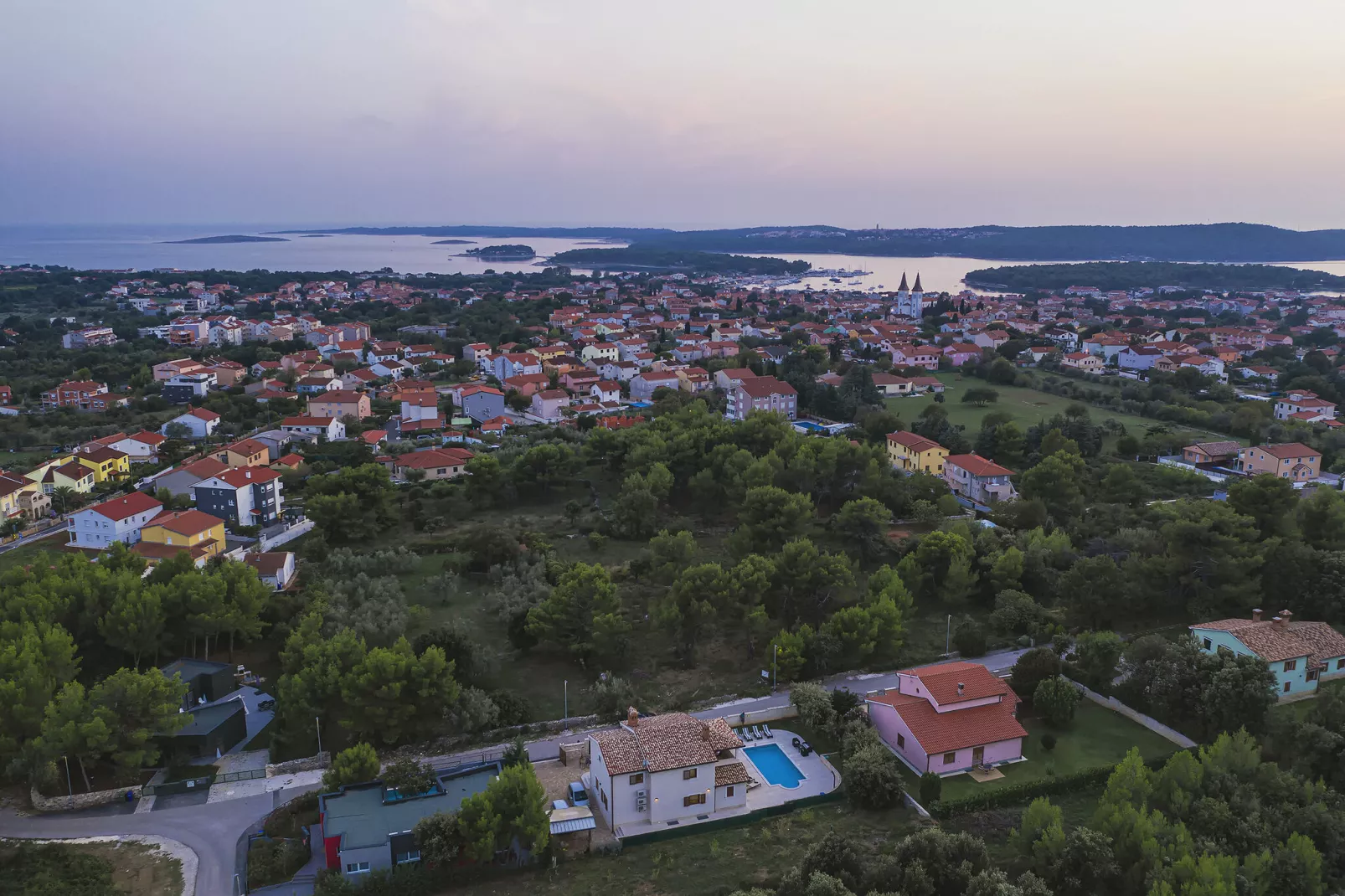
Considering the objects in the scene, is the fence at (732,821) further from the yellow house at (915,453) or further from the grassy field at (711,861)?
the yellow house at (915,453)

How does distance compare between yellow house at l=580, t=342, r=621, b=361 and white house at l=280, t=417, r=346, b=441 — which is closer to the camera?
white house at l=280, t=417, r=346, b=441

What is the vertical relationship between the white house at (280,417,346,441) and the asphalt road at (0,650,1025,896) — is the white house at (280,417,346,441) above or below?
above

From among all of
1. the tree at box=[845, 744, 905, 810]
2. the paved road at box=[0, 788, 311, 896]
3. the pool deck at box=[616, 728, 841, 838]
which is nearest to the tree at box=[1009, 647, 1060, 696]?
the tree at box=[845, 744, 905, 810]

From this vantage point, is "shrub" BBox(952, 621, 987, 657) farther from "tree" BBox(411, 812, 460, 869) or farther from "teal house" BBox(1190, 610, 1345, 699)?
"tree" BBox(411, 812, 460, 869)

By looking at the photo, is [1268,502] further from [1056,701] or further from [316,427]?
[316,427]

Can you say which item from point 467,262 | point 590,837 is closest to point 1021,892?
point 590,837

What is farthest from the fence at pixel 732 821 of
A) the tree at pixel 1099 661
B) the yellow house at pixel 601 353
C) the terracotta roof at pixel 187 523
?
the yellow house at pixel 601 353
